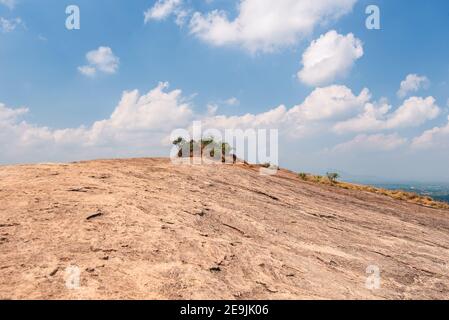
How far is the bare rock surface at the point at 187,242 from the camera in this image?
30.7ft

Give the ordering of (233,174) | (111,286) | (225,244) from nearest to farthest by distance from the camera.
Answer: (111,286) < (225,244) < (233,174)

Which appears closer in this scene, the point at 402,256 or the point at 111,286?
the point at 111,286

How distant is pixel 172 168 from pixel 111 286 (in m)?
12.6

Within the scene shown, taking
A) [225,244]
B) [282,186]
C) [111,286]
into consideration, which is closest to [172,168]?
[282,186]

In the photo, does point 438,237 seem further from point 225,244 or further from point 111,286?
point 111,286

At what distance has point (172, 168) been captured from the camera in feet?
69.8

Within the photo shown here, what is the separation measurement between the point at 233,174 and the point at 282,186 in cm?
314

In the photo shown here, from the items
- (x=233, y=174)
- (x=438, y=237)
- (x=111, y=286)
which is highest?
(x=233, y=174)

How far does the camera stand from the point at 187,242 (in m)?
11.7

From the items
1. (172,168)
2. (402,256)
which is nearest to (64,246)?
(172,168)

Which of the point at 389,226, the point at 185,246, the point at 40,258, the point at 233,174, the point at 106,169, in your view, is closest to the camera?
the point at 40,258

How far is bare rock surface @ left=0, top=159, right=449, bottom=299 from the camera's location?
9344mm
